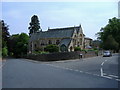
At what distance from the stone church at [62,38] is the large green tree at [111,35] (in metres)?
9.51

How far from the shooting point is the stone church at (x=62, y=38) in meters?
74.0

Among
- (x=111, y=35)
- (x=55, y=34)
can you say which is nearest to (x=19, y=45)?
(x=55, y=34)

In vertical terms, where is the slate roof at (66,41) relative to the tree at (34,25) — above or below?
below

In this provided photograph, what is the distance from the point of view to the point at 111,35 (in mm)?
82750

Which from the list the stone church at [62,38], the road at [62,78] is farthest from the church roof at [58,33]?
the road at [62,78]

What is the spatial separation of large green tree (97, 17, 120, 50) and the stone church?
31.2 ft

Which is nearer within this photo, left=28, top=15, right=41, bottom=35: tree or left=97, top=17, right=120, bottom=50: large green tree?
left=97, top=17, right=120, bottom=50: large green tree

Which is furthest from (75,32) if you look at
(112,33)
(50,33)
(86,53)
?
(86,53)

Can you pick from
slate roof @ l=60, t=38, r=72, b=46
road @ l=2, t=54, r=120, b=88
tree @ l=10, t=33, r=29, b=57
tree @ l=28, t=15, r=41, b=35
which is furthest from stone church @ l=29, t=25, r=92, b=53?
road @ l=2, t=54, r=120, b=88

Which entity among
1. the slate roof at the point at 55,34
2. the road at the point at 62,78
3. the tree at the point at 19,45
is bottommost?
the road at the point at 62,78

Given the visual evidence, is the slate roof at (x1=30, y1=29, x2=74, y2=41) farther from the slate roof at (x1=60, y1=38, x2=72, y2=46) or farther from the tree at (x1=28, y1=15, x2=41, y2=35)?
the tree at (x1=28, y1=15, x2=41, y2=35)

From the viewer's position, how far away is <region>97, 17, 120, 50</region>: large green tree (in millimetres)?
79625

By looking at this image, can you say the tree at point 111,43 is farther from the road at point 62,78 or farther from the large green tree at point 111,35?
the road at point 62,78

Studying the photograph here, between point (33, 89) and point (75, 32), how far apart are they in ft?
225
